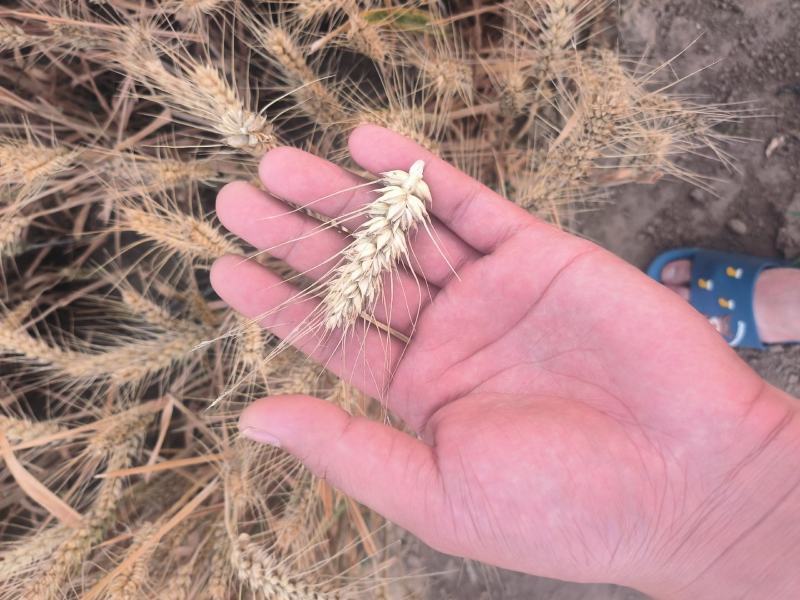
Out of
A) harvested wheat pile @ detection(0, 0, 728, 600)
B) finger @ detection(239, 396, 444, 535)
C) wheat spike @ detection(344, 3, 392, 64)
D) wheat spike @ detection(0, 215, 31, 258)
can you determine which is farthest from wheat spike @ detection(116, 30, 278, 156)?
finger @ detection(239, 396, 444, 535)

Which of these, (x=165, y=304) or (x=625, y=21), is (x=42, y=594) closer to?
(x=165, y=304)

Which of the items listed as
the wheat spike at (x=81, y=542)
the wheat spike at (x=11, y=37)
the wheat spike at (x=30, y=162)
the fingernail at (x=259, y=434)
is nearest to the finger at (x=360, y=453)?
the fingernail at (x=259, y=434)

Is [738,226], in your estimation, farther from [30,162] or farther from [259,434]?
[30,162]

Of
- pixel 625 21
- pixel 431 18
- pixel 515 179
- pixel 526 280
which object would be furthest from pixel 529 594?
pixel 625 21

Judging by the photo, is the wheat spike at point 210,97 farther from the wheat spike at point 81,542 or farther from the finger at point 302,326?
the wheat spike at point 81,542

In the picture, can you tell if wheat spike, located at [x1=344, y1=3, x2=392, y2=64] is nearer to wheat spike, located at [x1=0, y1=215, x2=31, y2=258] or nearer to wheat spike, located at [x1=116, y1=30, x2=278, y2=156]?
wheat spike, located at [x1=116, y1=30, x2=278, y2=156]

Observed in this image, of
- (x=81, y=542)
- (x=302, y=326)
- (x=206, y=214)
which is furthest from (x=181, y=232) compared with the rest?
(x=81, y=542)

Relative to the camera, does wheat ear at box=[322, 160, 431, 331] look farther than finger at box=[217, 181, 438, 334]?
No
